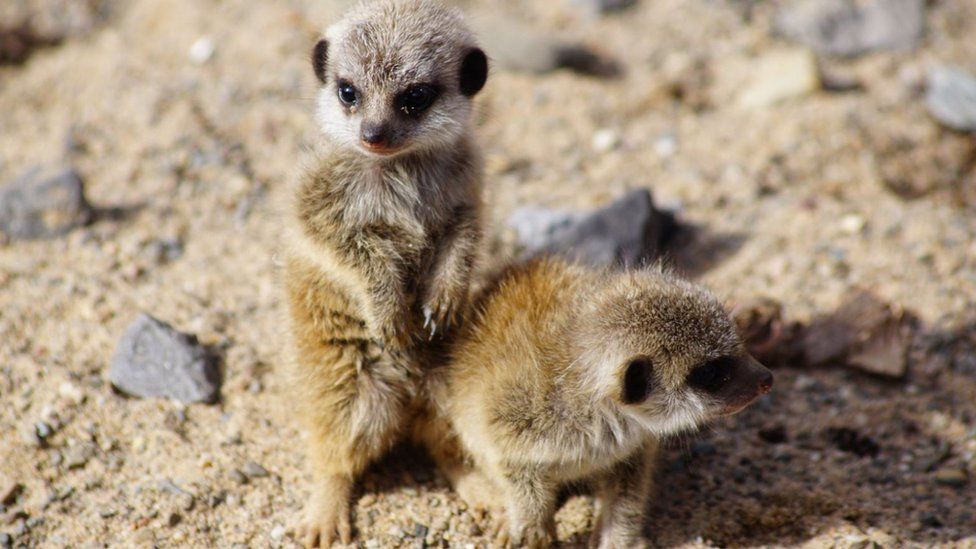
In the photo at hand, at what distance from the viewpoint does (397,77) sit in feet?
13.0

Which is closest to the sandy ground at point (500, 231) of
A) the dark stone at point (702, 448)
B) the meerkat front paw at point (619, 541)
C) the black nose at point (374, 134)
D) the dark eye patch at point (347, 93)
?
the dark stone at point (702, 448)

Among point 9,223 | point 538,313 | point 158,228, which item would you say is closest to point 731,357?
point 538,313

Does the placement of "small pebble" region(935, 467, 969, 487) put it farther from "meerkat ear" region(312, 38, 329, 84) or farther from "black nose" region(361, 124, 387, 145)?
"meerkat ear" region(312, 38, 329, 84)

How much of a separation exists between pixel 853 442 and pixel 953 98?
290 cm

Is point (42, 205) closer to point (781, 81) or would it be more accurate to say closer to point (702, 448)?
point (702, 448)

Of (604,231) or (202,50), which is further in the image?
(202,50)

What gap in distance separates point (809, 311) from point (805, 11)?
2817 millimetres

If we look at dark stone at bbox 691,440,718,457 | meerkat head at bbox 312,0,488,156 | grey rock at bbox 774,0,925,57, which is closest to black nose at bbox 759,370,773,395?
dark stone at bbox 691,440,718,457

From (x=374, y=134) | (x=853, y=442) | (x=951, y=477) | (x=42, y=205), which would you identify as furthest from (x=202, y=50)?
(x=951, y=477)

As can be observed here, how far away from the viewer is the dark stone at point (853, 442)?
175 inches

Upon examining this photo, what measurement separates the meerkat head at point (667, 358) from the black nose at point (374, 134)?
104 centimetres

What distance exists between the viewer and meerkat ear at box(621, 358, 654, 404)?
3.65m

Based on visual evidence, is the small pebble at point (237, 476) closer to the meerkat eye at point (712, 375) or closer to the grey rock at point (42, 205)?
the meerkat eye at point (712, 375)

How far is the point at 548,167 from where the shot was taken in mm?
6102
